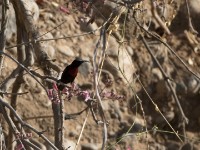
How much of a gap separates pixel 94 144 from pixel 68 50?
0.86 meters

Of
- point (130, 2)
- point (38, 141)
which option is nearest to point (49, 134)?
point (38, 141)

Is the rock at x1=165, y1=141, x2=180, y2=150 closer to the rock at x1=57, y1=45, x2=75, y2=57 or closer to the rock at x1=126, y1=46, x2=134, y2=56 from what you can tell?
the rock at x1=126, y1=46, x2=134, y2=56

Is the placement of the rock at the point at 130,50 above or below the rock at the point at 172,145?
above

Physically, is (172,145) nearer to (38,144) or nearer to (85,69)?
(85,69)

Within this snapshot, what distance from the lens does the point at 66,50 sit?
16.6ft

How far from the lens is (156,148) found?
5.10 m

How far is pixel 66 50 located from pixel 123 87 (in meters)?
0.60

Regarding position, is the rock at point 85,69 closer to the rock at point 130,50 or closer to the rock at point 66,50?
the rock at point 66,50

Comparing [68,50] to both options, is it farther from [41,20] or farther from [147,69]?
[147,69]

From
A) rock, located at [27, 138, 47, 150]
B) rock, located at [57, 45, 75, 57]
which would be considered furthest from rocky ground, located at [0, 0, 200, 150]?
rock, located at [27, 138, 47, 150]

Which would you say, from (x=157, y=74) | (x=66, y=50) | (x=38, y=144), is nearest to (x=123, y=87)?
(x=157, y=74)

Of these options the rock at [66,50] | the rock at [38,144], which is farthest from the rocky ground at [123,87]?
the rock at [38,144]

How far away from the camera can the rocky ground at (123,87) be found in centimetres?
475

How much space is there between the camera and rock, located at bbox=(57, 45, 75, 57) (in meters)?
5.04
